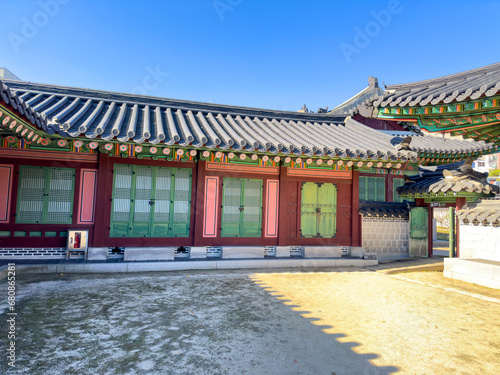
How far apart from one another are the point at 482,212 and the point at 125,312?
848cm

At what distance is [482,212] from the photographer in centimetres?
766

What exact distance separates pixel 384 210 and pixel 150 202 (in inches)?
304

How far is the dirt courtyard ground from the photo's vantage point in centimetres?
334

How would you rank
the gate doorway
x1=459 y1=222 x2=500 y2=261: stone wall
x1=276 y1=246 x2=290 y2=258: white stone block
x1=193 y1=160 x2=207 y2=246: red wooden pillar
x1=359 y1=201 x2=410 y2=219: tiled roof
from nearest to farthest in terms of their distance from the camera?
x1=459 y1=222 x2=500 y2=261: stone wall, x1=193 y1=160 x2=207 y2=246: red wooden pillar, x1=276 y1=246 x2=290 y2=258: white stone block, x1=359 y1=201 x2=410 y2=219: tiled roof, the gate doorway

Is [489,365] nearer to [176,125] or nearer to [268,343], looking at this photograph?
[268,343]

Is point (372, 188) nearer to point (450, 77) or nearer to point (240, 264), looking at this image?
point (240, 264)

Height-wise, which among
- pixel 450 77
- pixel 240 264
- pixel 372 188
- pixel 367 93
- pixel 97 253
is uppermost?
pixel 367 93

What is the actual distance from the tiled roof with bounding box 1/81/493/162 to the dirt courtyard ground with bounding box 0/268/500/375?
127 inches

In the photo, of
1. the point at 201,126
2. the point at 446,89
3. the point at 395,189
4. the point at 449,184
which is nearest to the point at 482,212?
the point at 449,184

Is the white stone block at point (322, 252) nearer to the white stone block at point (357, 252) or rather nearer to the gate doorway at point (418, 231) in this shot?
the white stone block at point (357, 252)

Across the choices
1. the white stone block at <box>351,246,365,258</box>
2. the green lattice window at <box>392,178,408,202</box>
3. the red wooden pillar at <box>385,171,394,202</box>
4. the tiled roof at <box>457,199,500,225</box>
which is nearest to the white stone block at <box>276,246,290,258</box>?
the white stone block at <box>351,246,365,258</box>

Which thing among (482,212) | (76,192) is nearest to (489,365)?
(482,212)

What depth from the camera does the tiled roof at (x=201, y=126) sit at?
275 inches

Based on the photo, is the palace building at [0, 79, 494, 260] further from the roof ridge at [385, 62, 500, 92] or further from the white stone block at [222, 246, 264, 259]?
the roof ridge at [385, 62, 500, 92]
